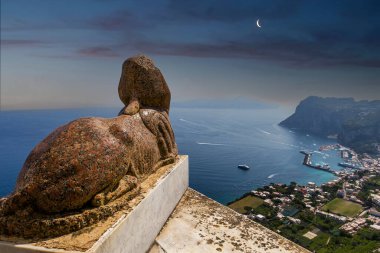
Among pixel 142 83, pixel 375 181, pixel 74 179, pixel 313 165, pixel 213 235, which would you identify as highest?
pixel 142 83

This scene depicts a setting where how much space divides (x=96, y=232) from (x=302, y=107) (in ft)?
466

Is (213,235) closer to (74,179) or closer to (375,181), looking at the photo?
(74,179)

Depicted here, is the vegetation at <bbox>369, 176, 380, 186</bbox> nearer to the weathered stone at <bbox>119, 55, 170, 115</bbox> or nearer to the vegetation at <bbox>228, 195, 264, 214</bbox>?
the vegetation at <bbox>228, 195, 264, 214</bbox>

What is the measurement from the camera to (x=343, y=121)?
101 m

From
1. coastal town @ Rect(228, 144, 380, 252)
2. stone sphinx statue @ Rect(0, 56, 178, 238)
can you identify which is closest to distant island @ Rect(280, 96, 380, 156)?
coastal town @ Rect(228, 144, 380, 252)

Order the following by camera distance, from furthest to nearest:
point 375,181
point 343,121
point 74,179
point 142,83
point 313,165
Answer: point 343,121 < point 313,165 < point 375,181 < point 142,83 < point 74,179

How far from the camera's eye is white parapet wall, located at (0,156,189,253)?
3.75 meters

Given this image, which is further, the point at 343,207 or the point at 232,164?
the point at 232,164

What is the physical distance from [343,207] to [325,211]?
3.34m

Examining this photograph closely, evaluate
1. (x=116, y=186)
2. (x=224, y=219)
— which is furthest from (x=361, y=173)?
(x=116, y=186)

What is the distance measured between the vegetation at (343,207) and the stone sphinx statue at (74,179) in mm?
38038

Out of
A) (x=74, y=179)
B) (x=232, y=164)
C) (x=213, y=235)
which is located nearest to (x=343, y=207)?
(x=232, y=164)

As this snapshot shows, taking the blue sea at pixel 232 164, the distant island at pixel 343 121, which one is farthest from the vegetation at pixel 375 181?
the distant island at pixel 343 121

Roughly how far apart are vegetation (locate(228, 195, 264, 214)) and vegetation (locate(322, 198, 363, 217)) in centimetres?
861
